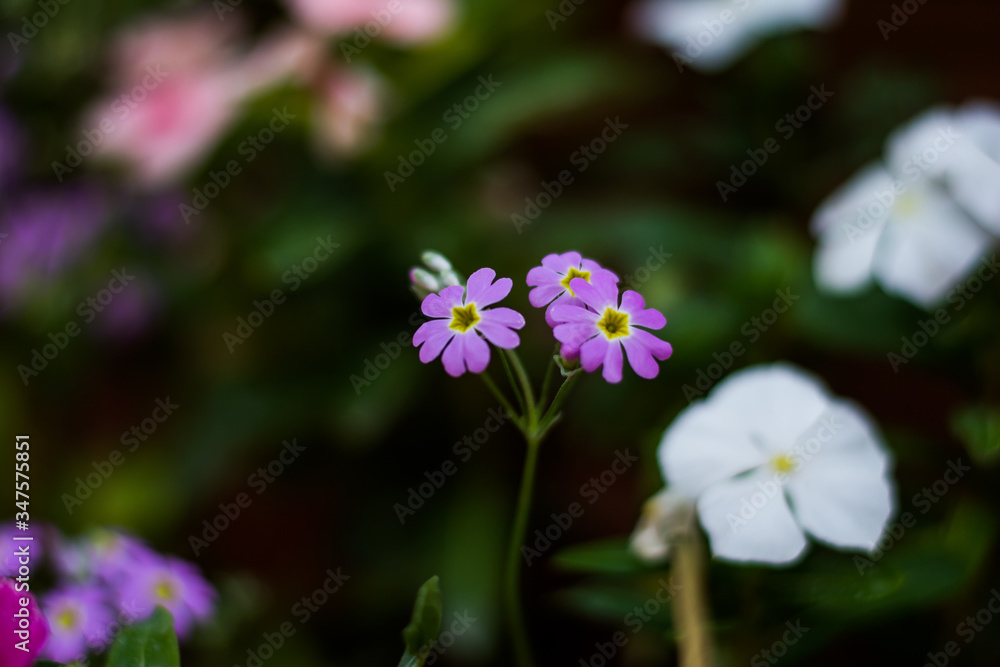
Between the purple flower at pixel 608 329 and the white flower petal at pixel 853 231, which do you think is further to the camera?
the white flower petal at pixel 853 231

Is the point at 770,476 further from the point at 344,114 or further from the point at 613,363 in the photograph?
the point at 344,114

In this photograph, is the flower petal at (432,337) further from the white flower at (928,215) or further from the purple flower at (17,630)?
the white flower at (928,215)

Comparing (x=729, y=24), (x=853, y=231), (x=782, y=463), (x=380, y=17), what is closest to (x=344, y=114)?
(x=380, y=17)

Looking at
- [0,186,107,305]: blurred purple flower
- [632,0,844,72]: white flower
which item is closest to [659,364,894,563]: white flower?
[632,0,844,72]: white flower

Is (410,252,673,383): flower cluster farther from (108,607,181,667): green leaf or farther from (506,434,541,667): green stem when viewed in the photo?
(108,607,181,667): green leaf

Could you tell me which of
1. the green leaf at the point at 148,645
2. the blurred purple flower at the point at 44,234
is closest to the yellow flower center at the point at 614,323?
the green leaf at the point at 148,645
